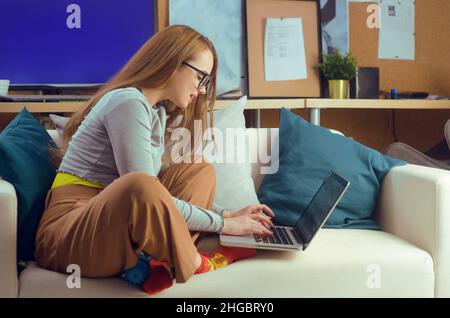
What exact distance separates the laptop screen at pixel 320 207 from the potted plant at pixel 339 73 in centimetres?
99

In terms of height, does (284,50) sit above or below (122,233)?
above

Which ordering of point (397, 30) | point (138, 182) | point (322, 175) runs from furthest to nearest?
point (397, 30)
point (322, 175)
point (138, 182)

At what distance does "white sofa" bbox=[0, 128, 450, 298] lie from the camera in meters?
1.19

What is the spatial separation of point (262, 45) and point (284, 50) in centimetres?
10

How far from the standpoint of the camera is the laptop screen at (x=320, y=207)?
4.37 ft

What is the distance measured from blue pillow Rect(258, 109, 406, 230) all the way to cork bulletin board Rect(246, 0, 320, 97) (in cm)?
80

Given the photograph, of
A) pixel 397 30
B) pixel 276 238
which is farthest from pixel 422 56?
pixel 276 238

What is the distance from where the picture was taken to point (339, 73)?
249 centimetres

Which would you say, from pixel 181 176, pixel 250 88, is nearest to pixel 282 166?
pixel 181 176

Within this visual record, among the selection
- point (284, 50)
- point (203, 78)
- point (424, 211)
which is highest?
point (284, 50)

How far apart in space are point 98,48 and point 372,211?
135 cm

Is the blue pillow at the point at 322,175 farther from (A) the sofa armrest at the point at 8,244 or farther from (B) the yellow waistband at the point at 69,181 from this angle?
(A) the sofa armrest at the point at 8,244

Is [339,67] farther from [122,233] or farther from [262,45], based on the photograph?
[122,233]

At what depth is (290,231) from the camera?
1.52m
